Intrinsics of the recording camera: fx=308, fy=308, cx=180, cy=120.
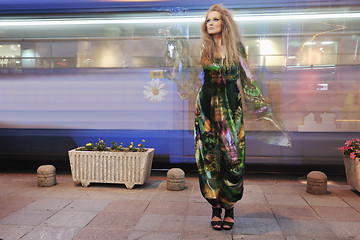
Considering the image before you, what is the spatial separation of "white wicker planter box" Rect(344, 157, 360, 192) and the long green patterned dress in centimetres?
238

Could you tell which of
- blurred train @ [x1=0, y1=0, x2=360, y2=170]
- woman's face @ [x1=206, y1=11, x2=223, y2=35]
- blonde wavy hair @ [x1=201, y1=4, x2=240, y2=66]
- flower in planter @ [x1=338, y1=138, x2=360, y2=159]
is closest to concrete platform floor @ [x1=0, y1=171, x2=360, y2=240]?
flower in planter @ [x1=338, y1=138, x2=360, y2=159]

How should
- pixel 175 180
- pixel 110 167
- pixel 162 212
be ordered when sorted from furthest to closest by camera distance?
pixel 110 167 → pixel 175 180 → pixel 162 212

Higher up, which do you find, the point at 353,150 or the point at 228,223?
the point at 353,150

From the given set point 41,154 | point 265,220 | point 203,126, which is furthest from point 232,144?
point 41,154

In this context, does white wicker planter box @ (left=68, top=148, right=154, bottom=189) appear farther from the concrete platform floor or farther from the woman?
the woman

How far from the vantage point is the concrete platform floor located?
3.17 metres

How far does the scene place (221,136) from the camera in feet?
10.4

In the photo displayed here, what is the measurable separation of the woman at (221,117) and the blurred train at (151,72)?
221cm

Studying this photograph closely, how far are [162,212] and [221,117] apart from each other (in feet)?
4.96

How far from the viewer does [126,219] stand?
11.8ft

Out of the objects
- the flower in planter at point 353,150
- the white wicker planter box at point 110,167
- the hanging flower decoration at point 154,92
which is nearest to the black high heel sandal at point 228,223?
the white wicker planter box at point 110,167

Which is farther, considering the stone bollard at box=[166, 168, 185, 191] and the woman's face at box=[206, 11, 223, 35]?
the stone bollard at box=[166, 168, 185, 191]

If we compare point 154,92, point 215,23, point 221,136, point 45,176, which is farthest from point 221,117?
point 45,176

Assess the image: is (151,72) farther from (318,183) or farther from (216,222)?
(318,183)
